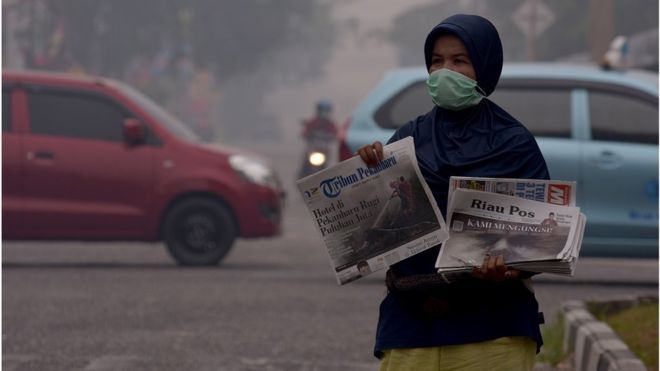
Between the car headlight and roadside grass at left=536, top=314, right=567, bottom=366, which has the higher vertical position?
the car headlight

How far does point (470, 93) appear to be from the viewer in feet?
13.8

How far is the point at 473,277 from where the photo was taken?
13.6 feet

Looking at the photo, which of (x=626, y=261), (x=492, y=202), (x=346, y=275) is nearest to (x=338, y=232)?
Result: (x=346, y=275)

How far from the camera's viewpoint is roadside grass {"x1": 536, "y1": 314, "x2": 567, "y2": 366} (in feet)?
27.5

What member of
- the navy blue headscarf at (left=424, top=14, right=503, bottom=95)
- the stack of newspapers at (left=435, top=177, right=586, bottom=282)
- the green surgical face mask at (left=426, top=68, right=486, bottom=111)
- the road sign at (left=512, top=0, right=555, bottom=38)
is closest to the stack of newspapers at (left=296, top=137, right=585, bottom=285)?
the stack of newspapers at (left=435, top=177, right=586, bottom=282)

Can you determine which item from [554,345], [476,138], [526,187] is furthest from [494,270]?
[554,345]

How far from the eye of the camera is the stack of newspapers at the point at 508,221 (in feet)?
13.5

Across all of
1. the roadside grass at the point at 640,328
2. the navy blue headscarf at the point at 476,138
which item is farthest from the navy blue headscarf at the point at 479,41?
the roadside grass at the point at 640,328

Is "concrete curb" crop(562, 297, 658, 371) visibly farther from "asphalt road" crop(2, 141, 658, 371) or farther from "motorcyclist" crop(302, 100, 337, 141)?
"motorcyclist" crop(302, 100, 337, 141)

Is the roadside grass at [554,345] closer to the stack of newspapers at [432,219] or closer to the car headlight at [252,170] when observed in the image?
the stack of newspapers at [432,219]

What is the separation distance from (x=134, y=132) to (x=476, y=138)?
33.2 feet

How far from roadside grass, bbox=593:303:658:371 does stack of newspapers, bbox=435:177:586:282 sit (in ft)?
9.91

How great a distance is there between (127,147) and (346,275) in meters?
10.1

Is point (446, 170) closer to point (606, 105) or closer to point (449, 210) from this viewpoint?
point (449, 210)
